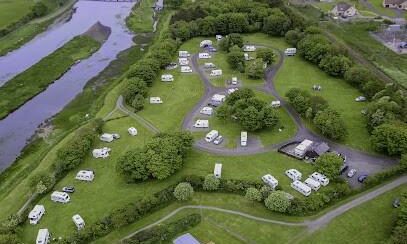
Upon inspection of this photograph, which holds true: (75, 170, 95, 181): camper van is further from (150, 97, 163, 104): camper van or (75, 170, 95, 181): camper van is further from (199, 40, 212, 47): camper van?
(199, 40, 212, 47): camper van

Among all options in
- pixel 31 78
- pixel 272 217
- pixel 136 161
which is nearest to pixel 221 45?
pixel 31 78

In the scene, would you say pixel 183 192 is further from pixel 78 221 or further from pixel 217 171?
pixel 78 221

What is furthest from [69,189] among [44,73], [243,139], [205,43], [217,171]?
[205,43]

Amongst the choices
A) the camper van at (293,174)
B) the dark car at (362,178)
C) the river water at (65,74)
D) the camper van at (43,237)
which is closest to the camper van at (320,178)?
the camper van at (293,174)

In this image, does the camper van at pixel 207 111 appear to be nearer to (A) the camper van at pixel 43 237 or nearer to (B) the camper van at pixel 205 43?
(B) the camper van at pixel 205 43

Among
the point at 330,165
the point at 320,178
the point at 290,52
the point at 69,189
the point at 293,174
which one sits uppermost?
the point at 290,52

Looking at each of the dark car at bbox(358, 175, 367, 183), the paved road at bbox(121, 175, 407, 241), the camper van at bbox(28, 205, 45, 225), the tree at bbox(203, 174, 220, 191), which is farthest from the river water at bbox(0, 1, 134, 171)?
the dark car at bbox(358, 175, 367, 183)

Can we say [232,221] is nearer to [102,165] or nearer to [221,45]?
[102,165]
